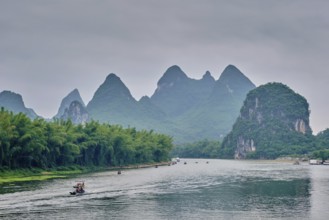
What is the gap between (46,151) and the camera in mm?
59562

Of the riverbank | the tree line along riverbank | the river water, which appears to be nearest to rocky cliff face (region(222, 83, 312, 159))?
the tree line along riverbank

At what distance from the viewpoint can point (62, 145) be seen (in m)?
63.1

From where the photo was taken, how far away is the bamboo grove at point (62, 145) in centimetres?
5222

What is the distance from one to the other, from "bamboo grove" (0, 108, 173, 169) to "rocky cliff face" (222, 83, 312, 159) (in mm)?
79584

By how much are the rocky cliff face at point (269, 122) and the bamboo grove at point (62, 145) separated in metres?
79.6

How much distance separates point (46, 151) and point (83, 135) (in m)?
13.5

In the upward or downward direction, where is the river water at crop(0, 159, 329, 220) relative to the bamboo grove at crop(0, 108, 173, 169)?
downward

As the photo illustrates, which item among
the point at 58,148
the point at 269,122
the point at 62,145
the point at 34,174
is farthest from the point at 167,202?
the point at 269,122

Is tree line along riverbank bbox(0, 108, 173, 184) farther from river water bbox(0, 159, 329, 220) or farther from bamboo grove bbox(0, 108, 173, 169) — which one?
river water bbox(0, 159, 329, 220)

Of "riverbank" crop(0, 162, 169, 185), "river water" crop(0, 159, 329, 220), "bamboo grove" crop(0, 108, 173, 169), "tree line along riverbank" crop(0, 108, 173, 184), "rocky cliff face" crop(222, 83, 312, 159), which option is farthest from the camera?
"rocky cliff face" crop(222, 83, 312, 159)

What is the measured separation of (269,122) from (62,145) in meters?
131

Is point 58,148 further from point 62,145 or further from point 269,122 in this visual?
point 269,122

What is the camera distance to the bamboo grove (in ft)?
171

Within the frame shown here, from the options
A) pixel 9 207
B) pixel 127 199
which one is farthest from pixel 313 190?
pixel 9 207
